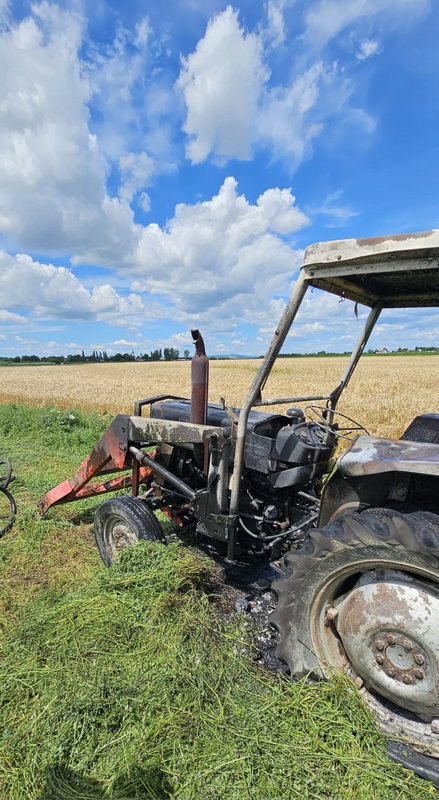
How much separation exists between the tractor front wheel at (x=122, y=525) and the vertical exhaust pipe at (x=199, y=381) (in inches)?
35.6

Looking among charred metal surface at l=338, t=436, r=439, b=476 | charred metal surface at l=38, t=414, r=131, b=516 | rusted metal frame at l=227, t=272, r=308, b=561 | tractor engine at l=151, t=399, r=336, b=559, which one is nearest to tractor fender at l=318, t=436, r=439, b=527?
charred metal surface at l=338, t=436, r=439, b=476

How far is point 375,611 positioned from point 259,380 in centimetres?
133

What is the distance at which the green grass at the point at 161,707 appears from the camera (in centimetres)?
171

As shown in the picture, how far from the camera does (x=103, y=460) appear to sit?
12.3ft

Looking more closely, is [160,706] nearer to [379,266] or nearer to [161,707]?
[161,707]

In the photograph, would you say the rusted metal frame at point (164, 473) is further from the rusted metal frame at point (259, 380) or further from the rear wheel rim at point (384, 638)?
the rear wheel rim at point (384, 638)

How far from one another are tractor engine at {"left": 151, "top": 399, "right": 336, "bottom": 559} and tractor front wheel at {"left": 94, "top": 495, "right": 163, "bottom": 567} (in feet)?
1.07

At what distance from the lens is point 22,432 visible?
947 cm

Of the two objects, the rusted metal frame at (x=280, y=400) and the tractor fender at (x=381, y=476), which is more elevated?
the rusted metal frame at (x=280, y=400)

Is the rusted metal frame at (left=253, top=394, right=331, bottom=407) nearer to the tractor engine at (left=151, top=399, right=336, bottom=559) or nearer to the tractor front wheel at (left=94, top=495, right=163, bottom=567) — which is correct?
the tractor engine at (left=151, top=399, right=336, bottom=559)

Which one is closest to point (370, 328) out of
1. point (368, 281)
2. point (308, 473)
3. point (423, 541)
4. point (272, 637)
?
point (368, 281)

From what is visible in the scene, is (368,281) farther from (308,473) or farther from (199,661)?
(199,661)

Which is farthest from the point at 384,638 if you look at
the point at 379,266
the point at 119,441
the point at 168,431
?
the point at 119,441

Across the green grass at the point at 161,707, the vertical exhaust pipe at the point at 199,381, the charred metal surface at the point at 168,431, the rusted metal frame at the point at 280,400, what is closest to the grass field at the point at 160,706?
the green grass at the point at 161,707
